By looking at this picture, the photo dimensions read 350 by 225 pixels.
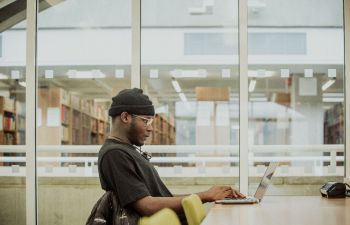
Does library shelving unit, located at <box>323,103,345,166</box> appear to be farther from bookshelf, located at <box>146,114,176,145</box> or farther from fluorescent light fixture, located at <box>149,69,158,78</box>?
fluorescent light fixture, located at <box>149,69,158,78</box>

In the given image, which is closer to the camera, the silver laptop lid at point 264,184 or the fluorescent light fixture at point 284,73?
the silver laptop lid at point 264,184

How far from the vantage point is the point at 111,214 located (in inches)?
95.6

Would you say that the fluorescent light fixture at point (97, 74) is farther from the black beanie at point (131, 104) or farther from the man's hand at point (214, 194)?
the man's hand at point (214, 194)

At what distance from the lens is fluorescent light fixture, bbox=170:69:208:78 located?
5.52 m

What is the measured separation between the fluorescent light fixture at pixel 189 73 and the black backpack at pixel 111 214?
3.13m

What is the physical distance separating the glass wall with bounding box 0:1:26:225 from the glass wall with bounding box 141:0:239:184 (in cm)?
124

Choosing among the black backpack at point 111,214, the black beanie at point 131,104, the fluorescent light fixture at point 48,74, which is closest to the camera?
the black backpack at point 111,214

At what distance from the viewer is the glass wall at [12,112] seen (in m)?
5.52

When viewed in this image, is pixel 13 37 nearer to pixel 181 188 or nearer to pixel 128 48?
pixel 128 48

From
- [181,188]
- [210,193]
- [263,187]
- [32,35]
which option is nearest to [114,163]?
[210,193]

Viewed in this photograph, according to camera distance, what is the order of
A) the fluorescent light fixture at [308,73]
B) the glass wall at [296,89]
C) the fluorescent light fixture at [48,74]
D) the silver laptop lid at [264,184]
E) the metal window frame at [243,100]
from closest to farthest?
the silver laptop lid at [264,184], the metal window frame at [243,100], the glass wall at [296,89], the fluorescent light fixture at [308,73], the fluorescent light fixture at [48,74]

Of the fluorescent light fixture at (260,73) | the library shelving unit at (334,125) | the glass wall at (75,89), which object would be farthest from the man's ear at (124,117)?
the library shelving unit at (334,125)

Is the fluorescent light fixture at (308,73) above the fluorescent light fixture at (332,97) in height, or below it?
above

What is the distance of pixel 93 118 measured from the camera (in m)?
5.59
